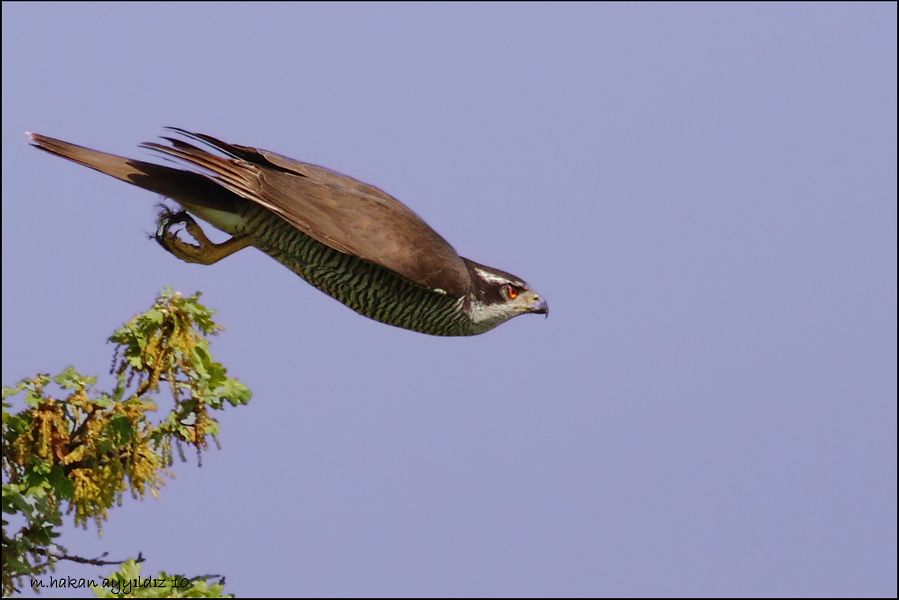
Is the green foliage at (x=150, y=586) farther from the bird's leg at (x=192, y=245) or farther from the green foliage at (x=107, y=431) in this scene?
the bird's leg at (x=192, y=245)

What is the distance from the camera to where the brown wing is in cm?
522

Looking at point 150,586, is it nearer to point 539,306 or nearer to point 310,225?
point 310,225

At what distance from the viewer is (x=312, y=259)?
5.59m

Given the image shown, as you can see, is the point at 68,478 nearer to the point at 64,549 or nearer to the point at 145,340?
the point at 64,549

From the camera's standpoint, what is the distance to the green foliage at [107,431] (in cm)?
408

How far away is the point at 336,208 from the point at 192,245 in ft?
2.77

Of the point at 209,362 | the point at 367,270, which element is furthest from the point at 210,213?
the point at 209,362

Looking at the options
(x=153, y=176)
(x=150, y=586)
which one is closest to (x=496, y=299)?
(x=153, y=176)

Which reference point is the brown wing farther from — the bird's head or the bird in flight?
→ the bird's head

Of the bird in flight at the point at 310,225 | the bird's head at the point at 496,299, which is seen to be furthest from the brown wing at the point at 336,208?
the bird's head at the point at 496,299

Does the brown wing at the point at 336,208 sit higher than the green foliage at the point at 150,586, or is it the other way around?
the brown wing at the point at 336,208

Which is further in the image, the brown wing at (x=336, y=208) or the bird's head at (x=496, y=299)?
the bird's head at (x=496, y=299)

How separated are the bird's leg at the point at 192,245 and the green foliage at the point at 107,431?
4.37 feet

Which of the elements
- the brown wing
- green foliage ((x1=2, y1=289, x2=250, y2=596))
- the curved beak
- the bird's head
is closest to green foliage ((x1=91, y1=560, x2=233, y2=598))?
green foliage ((x1=2, y1=289, x2=250, y2=596))
